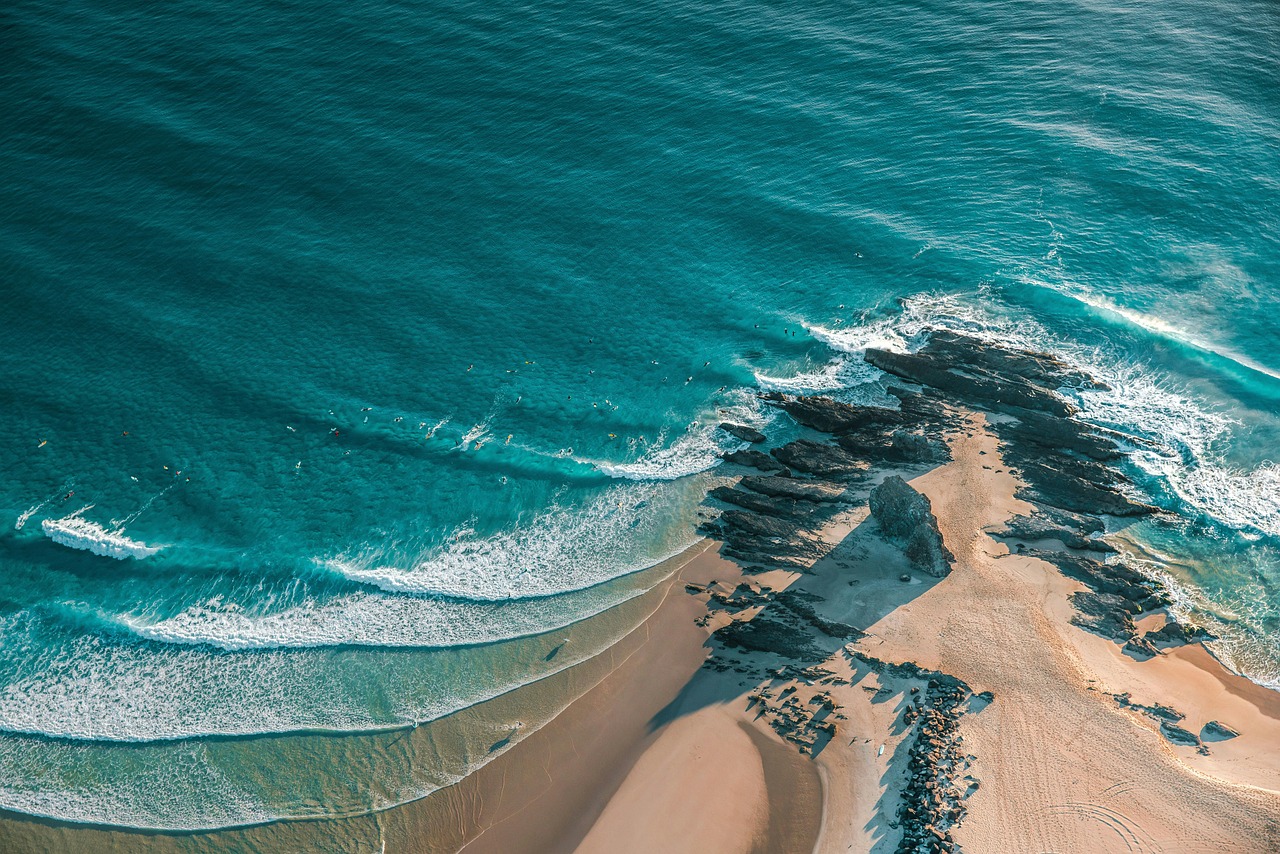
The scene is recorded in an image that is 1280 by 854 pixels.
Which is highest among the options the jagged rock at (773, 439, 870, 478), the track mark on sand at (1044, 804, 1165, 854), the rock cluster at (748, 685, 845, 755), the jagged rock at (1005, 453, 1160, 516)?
the jagged rock at (1005, 453, 1160, 516)

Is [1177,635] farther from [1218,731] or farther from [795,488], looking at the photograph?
[795,488]

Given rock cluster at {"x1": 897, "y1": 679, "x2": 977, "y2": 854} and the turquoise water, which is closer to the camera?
rock cluster at {"x1": 897, "y1": 679, "x2": 977, "y2": 854}

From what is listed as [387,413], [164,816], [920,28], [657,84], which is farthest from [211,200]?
[920,28]

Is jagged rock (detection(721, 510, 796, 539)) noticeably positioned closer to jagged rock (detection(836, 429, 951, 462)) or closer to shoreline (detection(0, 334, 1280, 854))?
shoreline (detection(0, 334, 1280, 854))

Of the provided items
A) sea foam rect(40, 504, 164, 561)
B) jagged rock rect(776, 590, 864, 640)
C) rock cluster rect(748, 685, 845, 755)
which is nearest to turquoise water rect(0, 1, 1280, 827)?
sea foam rect(40, 504, 164, 561)

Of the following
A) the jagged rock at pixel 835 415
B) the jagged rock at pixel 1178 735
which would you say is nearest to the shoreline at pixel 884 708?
the jagged rock at pixel 1178 735

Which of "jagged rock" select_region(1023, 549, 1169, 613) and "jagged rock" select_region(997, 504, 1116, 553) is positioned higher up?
"jagged rock" select_region(997, 504, 1116, 553)

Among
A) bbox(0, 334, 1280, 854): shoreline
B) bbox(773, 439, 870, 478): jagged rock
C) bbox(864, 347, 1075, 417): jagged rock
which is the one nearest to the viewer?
bbox(0, 334, 1280, 854): shoreline

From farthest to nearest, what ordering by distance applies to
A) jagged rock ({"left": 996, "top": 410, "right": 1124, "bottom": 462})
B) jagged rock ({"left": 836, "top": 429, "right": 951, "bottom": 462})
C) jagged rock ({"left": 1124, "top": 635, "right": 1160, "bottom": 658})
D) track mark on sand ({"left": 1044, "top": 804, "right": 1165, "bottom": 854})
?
jagged rock ({"left": 996, "top": 410, "right": 1124, "bottom": 462}) → jagged rock ({"left": 836, "top": 429, "right": 951, "bottom": 462}) → jagged rock ({"left": 1124, "top": 635, "right": 1160, "bottom": 658}) → track mark on sand ({"left": 1044, "top": 804, "right": 1165, "bottom": 854})
